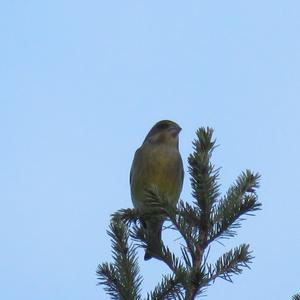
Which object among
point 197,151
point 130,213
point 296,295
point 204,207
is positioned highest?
point 130,213

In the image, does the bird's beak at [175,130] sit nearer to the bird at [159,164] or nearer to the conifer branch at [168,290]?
the bird at [159,164]

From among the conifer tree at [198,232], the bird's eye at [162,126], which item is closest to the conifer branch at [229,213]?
the conifer tree at [198,232]

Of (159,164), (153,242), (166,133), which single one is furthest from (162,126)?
(153,242)

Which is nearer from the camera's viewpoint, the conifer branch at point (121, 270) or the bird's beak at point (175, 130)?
the conifer branch at point (121, 270)

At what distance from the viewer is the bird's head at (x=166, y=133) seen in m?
7.62

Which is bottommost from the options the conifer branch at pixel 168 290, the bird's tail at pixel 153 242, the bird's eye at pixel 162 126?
the conifer branch at pixel 168 290

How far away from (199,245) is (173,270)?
0.20m

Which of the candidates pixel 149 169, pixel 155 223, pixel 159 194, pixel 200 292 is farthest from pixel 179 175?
pixel 200 292

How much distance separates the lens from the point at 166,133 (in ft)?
25.1

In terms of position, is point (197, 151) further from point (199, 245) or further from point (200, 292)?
point (200, 292)

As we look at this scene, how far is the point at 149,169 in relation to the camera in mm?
7332

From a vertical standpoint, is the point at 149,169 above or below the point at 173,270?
above

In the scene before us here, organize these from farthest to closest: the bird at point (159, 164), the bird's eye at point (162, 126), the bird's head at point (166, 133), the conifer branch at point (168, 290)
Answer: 1. the bird's eye at point (162, 126)
2. the bird's head at point (166, 133)
3. the bird at point (159, 164)
4. the conifer branch at point (168, 290)

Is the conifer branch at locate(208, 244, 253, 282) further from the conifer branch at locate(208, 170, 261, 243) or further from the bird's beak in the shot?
the bird's beak
